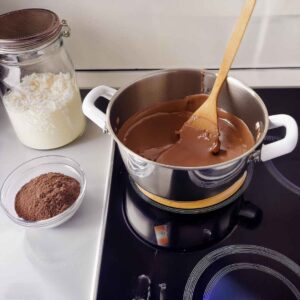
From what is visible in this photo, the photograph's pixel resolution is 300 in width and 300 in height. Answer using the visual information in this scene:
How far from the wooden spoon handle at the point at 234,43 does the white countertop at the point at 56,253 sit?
24cm

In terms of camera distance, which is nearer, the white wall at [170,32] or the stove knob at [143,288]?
the stove knob at [143,288]

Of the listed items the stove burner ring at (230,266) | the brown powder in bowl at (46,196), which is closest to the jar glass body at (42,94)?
the brown powder in bowl at (46,196)

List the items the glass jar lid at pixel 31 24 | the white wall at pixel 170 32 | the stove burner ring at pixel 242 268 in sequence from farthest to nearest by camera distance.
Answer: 1. the white wall at pixel 170 32
2. the glass jar lid at pixel 31 24
3. the stove burner ring at pixel 242 268

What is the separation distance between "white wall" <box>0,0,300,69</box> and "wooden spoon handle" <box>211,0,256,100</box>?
0.45 feet

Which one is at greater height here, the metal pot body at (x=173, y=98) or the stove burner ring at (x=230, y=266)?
the metal pot body at (x=173, y=98)

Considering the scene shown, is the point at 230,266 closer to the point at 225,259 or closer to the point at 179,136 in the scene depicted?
the point at 225,259

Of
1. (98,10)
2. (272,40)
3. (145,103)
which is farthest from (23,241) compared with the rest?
(272,40)

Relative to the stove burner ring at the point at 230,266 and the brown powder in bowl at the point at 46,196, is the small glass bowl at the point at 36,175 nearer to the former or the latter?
the brown powder in bowl at the point at 46,196

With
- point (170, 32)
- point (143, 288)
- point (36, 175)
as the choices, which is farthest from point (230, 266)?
point (170, 32)

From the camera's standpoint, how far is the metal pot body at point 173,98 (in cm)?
49

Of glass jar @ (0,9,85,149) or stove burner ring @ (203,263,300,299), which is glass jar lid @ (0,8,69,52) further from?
stove burner ring @ (203,263,300,299)

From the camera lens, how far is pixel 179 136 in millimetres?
611

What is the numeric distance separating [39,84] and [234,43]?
322 mm

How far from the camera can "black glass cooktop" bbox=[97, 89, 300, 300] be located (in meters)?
0.48
